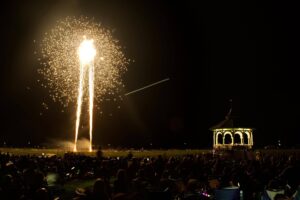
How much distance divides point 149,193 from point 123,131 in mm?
72996

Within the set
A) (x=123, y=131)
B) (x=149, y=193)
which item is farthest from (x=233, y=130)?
(x=123, y=131)

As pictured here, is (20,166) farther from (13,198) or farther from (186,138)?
(186,138)

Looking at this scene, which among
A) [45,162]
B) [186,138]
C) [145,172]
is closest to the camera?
[145,172]

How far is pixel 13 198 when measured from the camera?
26.9 ft

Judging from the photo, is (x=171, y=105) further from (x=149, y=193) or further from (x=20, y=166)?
(x=149, y=193)

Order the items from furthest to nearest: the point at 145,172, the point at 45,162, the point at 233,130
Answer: the point at 233,130
the point at 45,162
the point at 145,172

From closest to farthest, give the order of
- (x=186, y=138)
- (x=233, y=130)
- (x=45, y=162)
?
(x=45, y=162) → (x=233, y=130) → (x=186, y=138)

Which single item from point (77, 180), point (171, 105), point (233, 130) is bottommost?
point (77, 180)

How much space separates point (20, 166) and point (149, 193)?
9.31 meters

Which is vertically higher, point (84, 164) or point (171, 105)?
point (171, 105)

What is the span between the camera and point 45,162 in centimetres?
1956

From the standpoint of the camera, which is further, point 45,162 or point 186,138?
point 186,138

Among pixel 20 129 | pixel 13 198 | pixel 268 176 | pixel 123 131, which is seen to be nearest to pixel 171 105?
pixel 123 131

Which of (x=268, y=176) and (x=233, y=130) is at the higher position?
(x=233, y=130)
